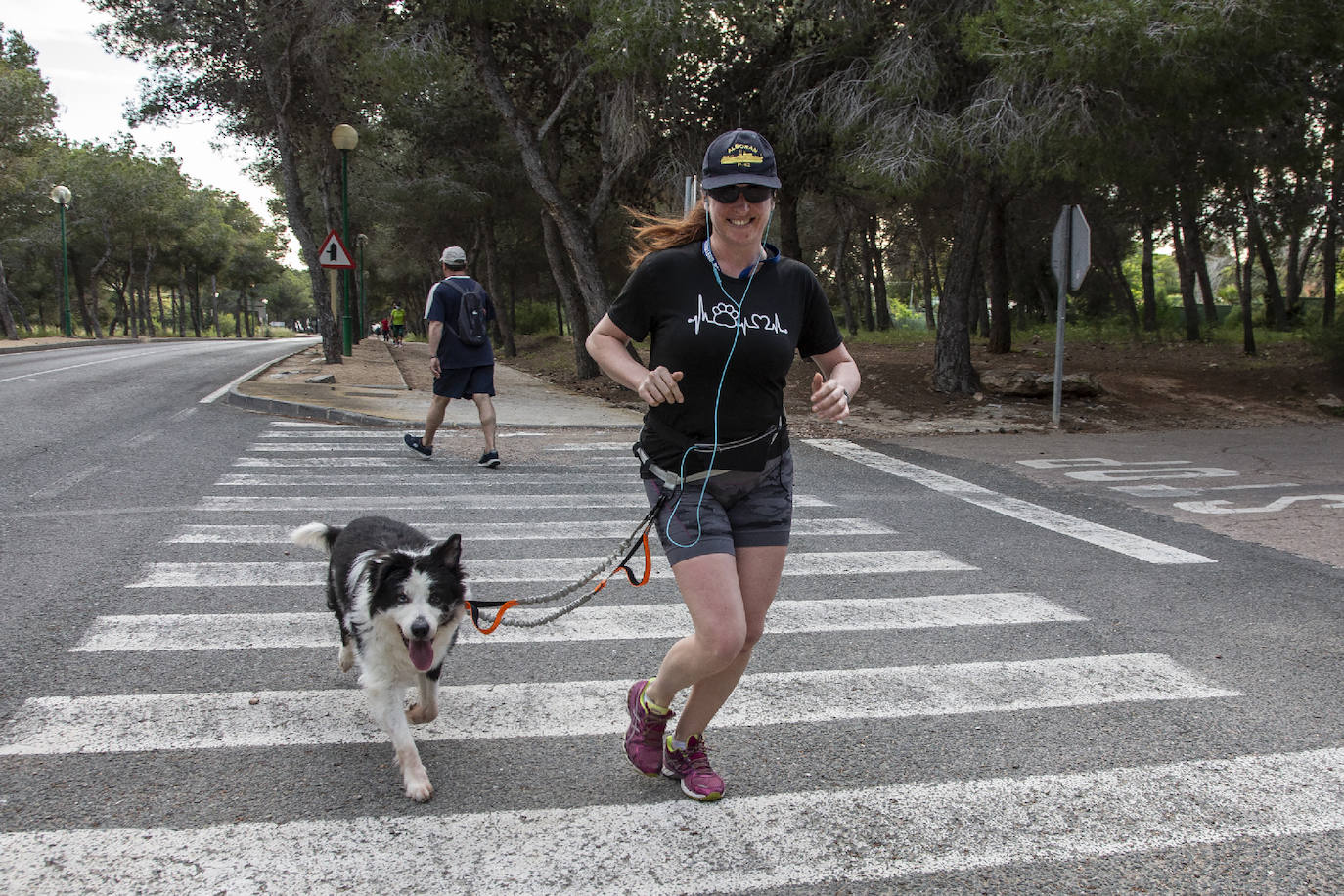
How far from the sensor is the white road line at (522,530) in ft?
22.8

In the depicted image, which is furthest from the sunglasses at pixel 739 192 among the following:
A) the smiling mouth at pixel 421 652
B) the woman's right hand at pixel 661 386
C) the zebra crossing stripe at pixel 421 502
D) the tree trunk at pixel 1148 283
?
the tree trunk at pixel 1148 283

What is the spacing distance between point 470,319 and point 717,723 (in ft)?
22.5

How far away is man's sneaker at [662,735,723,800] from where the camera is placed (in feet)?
11.1

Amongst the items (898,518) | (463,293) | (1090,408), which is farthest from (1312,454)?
(463,293)

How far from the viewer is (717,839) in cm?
313

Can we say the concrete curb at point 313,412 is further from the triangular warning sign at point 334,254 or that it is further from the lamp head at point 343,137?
the lamp head at point 343,137

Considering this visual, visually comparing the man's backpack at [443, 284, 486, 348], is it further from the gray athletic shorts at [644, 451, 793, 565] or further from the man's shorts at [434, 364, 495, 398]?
the gray athletic shorts at [644, 451, 793, 565]

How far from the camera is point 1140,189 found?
53.0ft

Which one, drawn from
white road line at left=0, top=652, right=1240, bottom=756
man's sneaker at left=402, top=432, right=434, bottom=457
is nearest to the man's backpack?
man's sneaker at left=402, top=432, right=434, bottom=457

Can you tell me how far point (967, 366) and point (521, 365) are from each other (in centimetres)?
1334

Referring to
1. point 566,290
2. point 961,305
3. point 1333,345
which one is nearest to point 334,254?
point 566,290

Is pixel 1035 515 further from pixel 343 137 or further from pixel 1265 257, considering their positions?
pixel 1265 257

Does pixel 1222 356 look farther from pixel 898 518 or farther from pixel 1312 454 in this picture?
pixel 898 518

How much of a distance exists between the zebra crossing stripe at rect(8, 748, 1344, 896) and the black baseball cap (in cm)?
207
